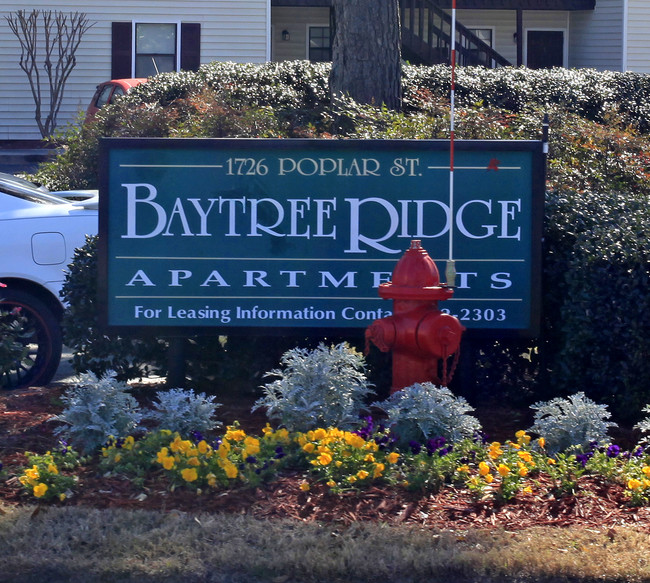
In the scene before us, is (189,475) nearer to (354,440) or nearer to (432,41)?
(354,440)

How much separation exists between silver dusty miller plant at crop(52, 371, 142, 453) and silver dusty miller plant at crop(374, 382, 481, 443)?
1.34 metres

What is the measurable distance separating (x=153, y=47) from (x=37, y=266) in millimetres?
16596

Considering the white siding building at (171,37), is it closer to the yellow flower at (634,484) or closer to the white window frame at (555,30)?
the white window frame at (555,30)

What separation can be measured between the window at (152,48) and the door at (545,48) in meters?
8.74

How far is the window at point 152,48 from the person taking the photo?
2216 cm

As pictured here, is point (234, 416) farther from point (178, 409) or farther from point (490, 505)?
point (490, 505)

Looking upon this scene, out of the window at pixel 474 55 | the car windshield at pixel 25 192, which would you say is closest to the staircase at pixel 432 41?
the window at pixel 474 55

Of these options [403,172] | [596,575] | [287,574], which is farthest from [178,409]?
[596,575]

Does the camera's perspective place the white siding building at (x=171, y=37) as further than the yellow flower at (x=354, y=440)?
Yes

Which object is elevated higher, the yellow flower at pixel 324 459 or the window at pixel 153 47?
the window at pixel 153 47

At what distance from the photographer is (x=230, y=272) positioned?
5.80m

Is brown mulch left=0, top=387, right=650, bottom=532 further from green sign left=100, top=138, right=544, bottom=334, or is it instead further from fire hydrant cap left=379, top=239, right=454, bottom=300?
green sign left=100, top=138, right=544, bottom=334

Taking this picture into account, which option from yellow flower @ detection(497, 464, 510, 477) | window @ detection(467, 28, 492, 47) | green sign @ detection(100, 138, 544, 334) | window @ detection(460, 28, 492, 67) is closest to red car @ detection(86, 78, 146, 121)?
window @ detection(460, 28, 492, 67)

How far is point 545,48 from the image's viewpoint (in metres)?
25.2
